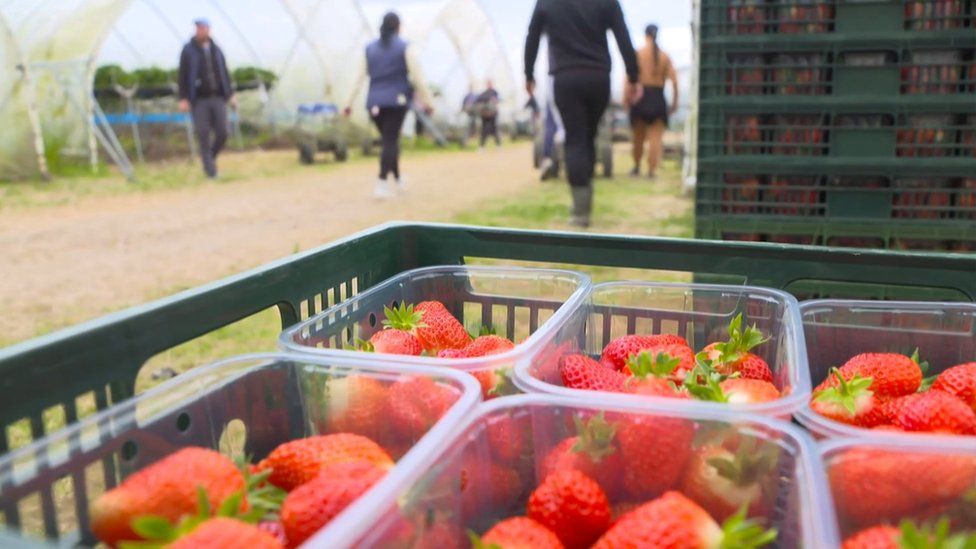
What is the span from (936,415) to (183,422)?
810 millimetres

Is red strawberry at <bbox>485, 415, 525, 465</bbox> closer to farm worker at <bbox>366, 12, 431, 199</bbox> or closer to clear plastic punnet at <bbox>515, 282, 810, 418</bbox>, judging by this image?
clear plastic punnet at <bbox>515, 282, 810, 418</bbox>

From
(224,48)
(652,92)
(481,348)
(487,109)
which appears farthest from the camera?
(487,109)

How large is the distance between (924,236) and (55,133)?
1008cm

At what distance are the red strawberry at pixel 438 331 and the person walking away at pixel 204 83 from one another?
8234mm

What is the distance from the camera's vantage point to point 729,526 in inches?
28.9

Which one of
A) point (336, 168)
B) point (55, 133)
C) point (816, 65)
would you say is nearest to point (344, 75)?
point (336, 168)

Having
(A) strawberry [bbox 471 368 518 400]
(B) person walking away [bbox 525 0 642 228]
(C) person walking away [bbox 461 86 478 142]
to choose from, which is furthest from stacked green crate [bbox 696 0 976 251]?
(C) person walking away [bbox 461 86 478 142]

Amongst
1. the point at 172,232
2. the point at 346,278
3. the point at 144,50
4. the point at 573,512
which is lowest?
the point at 172,232

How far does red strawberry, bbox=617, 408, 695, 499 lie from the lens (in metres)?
0.85

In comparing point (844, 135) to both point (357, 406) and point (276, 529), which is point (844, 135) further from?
point (276, 529)

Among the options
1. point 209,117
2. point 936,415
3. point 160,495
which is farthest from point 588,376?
point 209,117

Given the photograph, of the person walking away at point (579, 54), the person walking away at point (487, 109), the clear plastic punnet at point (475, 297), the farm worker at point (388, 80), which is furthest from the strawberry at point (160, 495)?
the person walking away at point (487, 109)

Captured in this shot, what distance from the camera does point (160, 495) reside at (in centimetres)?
75

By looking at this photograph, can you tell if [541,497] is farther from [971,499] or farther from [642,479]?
[971,499]
